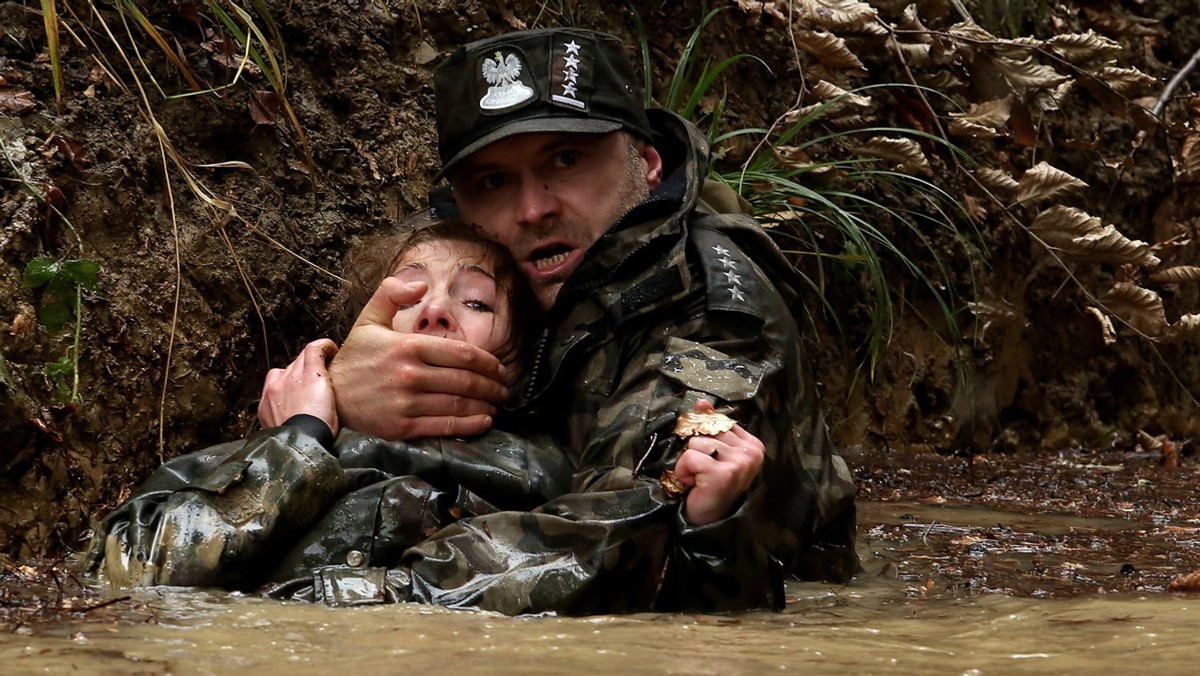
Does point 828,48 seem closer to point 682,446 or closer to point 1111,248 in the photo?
point 1111,248

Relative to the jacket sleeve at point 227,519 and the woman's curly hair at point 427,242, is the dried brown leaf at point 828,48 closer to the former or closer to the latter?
the woman's curly hair at point 427,242

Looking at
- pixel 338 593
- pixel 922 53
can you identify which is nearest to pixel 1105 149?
pixel 922 53

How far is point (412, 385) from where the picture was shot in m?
3.15

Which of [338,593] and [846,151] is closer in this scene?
[338,593]

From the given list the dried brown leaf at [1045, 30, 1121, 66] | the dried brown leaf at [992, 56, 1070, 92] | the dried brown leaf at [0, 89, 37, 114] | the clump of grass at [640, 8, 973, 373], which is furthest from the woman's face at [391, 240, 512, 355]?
the dried brown leaf at [1045, 30, 1121, 66]

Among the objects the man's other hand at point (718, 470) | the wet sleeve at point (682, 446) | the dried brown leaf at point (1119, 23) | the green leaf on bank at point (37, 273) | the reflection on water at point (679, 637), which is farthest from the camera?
the dried brown leaf at point (1119, 23)

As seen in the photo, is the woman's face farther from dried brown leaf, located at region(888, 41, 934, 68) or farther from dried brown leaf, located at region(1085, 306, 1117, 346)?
dried brown leaf, located at region(1085, 306, 1117, 346)

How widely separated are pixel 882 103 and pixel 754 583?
161 inches

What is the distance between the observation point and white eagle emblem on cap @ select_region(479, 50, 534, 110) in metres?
3.36

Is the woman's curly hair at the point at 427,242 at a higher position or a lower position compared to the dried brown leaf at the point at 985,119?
lower

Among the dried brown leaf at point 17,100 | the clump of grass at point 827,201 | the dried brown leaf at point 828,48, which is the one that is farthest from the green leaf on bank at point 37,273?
the dried brown leaf at point 828,48

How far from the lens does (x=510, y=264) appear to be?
339 centimetres

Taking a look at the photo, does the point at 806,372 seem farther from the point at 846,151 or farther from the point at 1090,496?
the point at 846,151

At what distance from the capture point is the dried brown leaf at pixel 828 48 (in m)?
5.36
